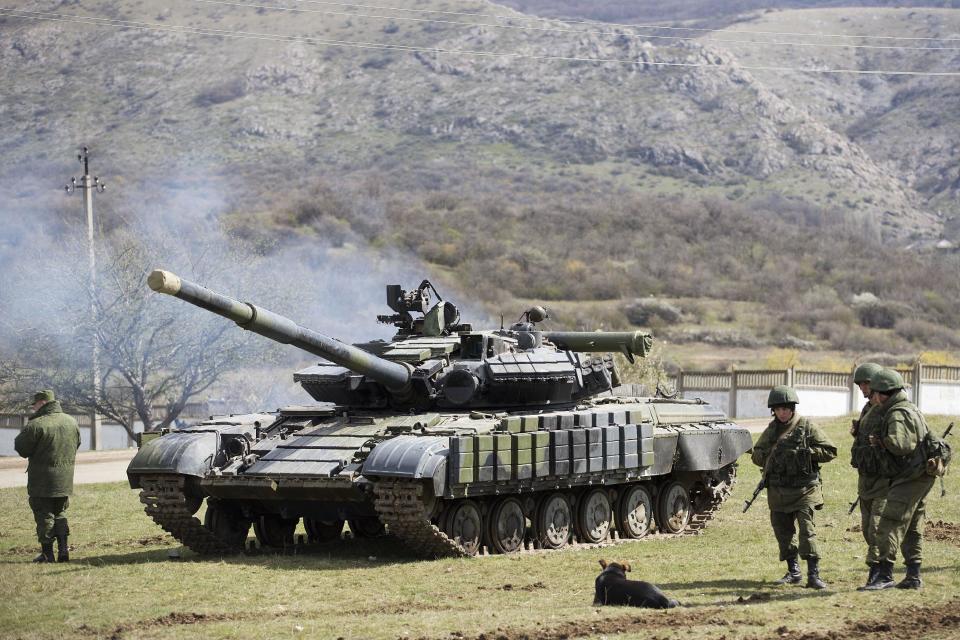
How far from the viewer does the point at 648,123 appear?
349 ft

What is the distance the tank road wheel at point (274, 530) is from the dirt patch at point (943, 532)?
25.4ft

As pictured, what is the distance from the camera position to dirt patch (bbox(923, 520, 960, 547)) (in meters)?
18.0

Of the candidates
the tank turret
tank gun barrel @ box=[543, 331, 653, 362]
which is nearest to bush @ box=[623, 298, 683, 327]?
tank gun barrel @ box=[543, 331, 653, 362]

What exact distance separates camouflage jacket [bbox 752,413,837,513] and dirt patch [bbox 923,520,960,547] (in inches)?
157

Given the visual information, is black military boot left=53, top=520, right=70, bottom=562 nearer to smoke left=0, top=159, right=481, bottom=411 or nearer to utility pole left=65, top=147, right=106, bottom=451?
utility pole left=65, top=147, right=106, bottom=451

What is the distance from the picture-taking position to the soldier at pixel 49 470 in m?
17.0

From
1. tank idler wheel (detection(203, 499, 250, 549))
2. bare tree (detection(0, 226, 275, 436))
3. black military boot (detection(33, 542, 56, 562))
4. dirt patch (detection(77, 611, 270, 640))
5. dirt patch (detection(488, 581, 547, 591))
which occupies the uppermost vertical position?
bare tree (detection(0, 226, 275, 436))

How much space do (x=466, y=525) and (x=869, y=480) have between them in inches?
204

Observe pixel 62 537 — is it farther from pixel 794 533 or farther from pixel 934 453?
pixel 934 453

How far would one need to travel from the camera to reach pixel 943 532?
61.3ft

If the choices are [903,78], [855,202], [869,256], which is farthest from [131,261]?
[903,78]

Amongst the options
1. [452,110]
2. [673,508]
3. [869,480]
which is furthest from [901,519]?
[452,110]

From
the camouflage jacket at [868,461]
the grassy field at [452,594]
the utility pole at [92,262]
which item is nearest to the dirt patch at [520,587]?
the grassy field at [452,594]

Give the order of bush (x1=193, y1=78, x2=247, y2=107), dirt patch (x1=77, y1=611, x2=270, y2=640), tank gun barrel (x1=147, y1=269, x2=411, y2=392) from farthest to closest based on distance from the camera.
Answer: bush (x1=193, y1=78, x2=247, y2=107) < tank gun barrel (x1=147, y1=269, x2=411, y2=392) < dirt patch (x1=77, y1=611, x2=270, y2=640)
